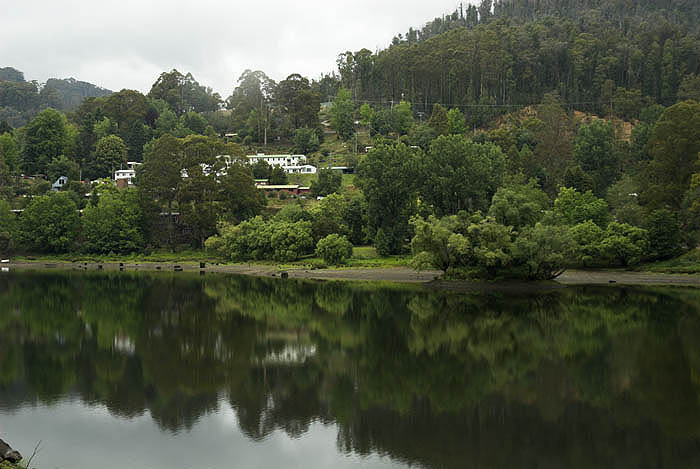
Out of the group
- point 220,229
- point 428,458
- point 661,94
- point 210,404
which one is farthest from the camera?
point 661,94

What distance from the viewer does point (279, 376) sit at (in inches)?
930

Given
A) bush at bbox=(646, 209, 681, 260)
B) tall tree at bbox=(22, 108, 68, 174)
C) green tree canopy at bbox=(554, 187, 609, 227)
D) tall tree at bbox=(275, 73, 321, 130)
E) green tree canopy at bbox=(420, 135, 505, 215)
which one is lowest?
bush at bbox=(646, 209, 681, 260)

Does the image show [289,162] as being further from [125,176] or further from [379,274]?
[379,274]

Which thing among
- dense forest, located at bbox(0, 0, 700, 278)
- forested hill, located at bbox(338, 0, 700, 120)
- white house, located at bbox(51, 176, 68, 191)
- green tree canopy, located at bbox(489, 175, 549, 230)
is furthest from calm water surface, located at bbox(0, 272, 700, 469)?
forested hill, located at bbox(338, 0, 700, 120)

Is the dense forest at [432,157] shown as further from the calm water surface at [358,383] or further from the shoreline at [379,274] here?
the calm water surface at [358,383]

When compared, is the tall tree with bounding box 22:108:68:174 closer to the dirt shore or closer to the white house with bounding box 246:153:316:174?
the white house with bounding box 246:153:316:174

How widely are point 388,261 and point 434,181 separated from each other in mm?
8614

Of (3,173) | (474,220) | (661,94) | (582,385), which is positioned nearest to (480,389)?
(582,385)

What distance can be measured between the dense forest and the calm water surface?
11.2m

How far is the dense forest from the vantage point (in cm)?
5022

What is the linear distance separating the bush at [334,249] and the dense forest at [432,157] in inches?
7.3

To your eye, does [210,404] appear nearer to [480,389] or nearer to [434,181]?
[480,389]

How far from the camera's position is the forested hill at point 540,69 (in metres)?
101

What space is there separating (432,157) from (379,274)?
13.2m
